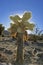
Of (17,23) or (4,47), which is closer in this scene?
(17,23)

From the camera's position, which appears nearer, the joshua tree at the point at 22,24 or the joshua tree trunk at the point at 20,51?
the joshua tree at the point at 22,24

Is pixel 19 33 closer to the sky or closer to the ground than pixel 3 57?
closer to the sky

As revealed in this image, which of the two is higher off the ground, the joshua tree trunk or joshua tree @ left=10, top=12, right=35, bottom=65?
joshua tree @ left=10, top=12, right=35, bottom=65

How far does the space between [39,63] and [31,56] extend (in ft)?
7.95

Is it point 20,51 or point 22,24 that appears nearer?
point 22,24

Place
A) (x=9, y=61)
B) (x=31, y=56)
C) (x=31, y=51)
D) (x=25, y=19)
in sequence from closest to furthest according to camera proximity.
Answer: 1. (x=25, y=19)
2. (x=9, y=61)
3. (x=31, y=56)
4. (x=31, y=51)

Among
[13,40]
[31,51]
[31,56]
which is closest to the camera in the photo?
[31,56]

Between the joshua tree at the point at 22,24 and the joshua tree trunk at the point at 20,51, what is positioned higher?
the joshua tree at the point at 22,24

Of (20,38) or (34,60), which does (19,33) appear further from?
(34,60)

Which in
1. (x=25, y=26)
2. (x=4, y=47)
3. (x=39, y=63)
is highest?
(x=25, y=26)

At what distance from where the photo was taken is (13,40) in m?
34.7

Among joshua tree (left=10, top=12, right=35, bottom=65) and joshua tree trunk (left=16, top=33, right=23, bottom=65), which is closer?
joshua tree (left=10, top=12, right=35, bottom=65)

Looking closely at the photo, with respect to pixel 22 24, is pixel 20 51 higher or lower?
lower

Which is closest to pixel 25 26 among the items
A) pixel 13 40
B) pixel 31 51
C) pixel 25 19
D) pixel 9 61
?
pixel 25 19
